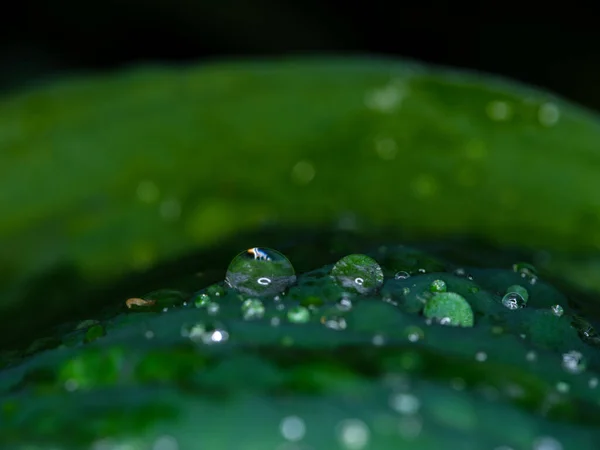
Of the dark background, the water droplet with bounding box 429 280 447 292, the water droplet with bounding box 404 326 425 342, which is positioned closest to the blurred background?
the dark background

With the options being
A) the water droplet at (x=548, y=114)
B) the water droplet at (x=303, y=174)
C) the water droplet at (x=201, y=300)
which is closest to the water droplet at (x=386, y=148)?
the water droplet at (x=303, y=174)

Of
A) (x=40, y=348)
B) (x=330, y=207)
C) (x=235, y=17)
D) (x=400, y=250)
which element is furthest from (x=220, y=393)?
(x=235, y=17)

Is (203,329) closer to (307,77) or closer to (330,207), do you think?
(330,207)

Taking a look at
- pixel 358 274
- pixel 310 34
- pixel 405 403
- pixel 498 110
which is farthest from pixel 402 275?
pixel 310 34

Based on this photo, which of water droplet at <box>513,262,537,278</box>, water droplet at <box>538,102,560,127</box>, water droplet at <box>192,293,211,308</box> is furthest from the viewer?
water droplet at <box>538,102,560,127</box>

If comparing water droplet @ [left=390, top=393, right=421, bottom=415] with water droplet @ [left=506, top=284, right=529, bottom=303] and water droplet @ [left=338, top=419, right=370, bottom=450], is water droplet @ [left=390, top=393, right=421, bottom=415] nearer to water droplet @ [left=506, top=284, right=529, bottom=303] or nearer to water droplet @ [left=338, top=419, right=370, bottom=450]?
water droplet @ [left=338, top=419, right=370, bottom=450]

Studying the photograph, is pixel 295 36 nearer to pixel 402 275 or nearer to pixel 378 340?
pixel 402 275

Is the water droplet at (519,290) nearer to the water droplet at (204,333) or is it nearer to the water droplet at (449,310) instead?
the water droplet at (449,310)
